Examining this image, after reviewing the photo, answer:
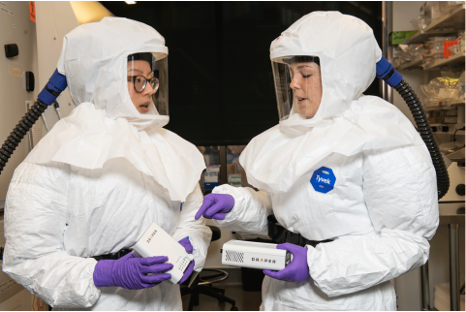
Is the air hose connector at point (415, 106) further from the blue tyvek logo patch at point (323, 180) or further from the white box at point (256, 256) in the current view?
the white box at point (256, 256)

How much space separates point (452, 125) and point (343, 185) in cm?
115

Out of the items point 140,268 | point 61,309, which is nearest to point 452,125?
point 140,268

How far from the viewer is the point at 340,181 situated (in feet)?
3.76

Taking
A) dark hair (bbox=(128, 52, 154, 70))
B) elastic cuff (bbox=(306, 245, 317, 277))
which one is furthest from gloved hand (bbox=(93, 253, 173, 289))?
dark hair (bbox=(128, 52, 154, 70))

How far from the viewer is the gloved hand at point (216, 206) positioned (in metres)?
1.30

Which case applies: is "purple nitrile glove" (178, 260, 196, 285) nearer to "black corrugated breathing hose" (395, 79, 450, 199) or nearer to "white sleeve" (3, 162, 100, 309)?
"white sleeve" (3, 162, 100, 309)

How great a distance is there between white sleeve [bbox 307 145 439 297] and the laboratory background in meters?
0.86

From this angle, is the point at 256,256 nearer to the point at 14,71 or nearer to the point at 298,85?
the point at 298,85

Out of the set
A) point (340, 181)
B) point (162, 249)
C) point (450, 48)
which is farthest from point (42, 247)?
point (450, 48)

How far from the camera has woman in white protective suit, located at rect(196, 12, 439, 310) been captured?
1069 millimetres

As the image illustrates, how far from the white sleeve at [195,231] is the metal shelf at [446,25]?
1.45m

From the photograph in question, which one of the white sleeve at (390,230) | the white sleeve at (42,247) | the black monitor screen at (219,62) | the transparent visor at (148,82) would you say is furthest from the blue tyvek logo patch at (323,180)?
the black monitor screen at (219,62)

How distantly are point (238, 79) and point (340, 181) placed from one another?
221 centimetres

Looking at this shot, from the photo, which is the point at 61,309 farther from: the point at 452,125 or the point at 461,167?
the point at 452,125
